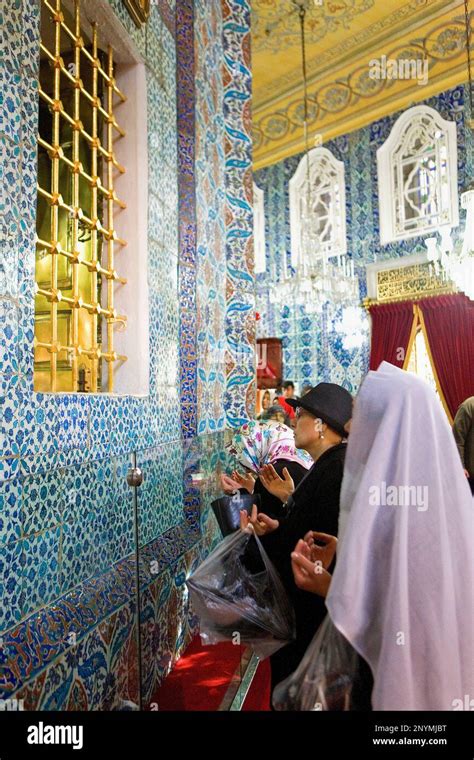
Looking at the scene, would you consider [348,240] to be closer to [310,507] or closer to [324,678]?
[310,507]

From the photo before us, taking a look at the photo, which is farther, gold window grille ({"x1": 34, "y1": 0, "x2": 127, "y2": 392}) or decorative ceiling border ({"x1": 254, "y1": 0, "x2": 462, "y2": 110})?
decorative ceiling border ({"x1": 254, "y1": 0, "x2": 462, "y2": 110})

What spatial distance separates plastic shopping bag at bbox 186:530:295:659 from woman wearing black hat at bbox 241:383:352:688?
5 cm

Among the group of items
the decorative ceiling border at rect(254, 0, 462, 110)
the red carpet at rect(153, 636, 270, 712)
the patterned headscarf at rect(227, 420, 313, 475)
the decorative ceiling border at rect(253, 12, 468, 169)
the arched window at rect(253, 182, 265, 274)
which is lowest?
the red carpet at rect(153, 636, 270, 712)

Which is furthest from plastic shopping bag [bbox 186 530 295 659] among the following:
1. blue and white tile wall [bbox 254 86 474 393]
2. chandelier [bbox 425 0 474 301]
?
blue and white tile wall [bbox 254 86 474 393]

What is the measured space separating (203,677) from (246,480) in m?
0.90

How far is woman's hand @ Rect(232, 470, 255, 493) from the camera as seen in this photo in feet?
8.57

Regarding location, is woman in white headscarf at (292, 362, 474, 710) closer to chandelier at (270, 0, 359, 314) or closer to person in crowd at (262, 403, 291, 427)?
person in crowd at (262, 403, 291, 427)

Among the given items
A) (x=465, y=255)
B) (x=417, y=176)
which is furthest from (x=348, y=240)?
(x=465, y=255)

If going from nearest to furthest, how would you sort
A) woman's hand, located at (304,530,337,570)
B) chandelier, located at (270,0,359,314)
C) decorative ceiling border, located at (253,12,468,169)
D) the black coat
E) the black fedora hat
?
woman's hand, located at (304,530,337,570) < the black coat < the black fedora hat < decorative ceiling border, located at (253,12,468,169) < chandelier, located at (270,0,359,314)

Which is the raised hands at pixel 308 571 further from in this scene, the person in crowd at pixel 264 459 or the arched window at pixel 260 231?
the arched window at pixel 260 231

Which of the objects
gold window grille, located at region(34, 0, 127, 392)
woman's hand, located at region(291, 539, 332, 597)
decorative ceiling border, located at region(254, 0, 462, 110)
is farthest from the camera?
decorative ceiling border, located at region(254, 0, 462, 110)

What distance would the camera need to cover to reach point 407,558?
115 centimetres

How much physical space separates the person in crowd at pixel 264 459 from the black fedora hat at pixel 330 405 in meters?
0.53

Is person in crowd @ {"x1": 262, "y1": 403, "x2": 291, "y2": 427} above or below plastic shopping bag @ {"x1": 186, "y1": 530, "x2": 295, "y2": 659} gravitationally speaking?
above
